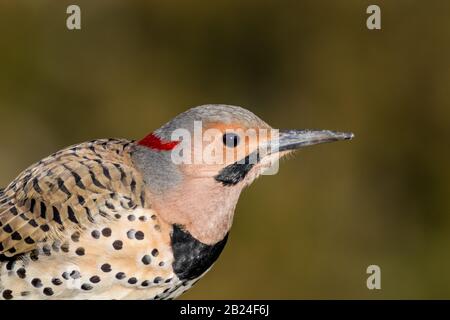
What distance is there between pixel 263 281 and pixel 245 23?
1.85 metres

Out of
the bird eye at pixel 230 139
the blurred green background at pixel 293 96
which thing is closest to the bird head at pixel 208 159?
the bird eye at pixel 230 139

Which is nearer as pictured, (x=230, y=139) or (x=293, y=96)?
(x=230, y=139)

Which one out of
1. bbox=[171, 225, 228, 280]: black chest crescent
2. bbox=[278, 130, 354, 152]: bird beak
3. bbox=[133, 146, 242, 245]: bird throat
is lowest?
bbox=[171, 225, 228, 280]: black chest crescent

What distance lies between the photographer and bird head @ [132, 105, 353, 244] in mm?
3416

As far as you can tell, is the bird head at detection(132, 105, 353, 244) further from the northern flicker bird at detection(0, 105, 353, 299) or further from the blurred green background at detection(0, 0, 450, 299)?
the blurred green background at detection(0, 0, 450, 299)

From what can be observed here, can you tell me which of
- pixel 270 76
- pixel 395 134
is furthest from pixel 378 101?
pixel 270 76

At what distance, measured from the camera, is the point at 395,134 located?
662 cm

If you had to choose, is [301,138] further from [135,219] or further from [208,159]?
[135,219]

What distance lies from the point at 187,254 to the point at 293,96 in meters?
3.29

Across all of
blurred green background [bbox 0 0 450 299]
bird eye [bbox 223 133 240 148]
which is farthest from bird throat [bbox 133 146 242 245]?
blurred green background [bbox 0 0 450 299]

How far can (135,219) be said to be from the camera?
3.46m

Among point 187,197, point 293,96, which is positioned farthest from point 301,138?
point 293,96

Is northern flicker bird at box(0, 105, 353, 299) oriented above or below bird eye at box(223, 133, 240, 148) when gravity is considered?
below

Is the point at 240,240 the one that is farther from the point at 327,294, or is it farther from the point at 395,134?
the point at 395,134
